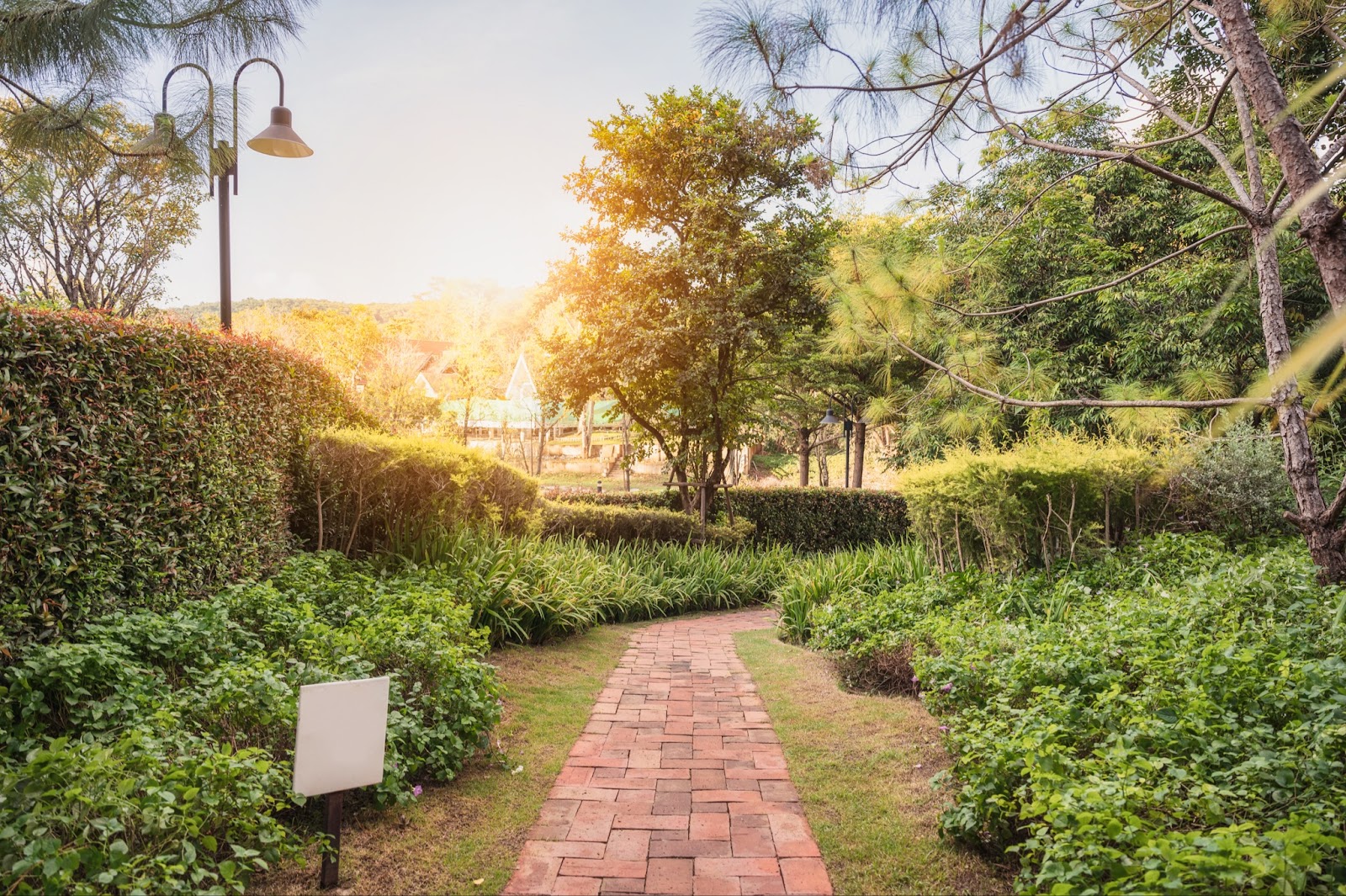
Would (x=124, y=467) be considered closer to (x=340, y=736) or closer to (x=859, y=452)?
(x=340, y=736)

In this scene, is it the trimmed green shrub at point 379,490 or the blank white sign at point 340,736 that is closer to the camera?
the blank white sign at point 340,736

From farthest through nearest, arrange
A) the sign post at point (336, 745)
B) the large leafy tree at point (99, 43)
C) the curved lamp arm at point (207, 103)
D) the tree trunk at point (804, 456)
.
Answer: the tree trunk at point (804, 456) → the curved lamp arm at point (207, 103) → the large leafy tree at point (99, 43) → the sign post at point (336, 745)

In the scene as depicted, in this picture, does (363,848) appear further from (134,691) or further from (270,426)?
(270,426)

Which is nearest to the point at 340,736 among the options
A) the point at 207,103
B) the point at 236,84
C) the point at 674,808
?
the point at 674,808

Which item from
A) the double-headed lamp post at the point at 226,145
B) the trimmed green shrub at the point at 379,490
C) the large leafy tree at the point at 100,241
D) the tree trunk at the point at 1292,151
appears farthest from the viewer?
the large leafy tree at the point at 100,241

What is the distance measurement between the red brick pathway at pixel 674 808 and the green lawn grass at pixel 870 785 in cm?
10

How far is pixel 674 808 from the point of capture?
11.0 feet

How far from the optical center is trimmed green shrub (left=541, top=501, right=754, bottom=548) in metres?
9.92

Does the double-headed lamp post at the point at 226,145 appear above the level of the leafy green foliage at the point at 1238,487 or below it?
above

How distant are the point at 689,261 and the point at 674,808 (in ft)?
29.8

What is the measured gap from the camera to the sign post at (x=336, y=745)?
2.60 metres

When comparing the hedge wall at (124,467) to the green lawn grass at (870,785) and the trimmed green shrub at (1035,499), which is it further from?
the trimmed green shrub at (1035,499)

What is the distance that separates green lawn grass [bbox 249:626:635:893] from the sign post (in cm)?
16

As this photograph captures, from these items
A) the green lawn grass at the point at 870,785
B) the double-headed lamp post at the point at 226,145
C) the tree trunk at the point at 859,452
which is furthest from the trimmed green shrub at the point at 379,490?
the tree trunk at the point at 859,452
